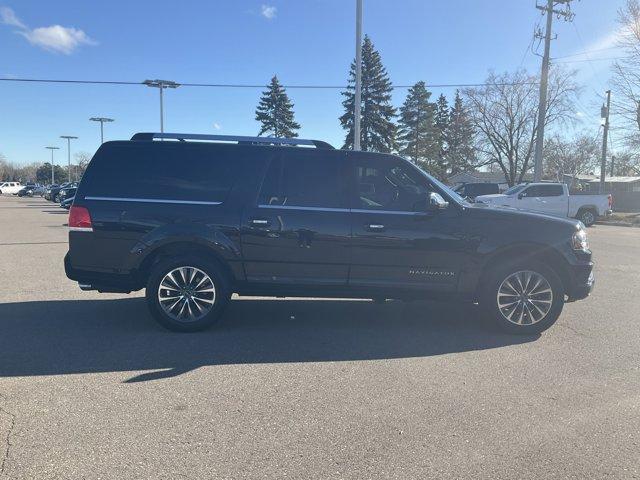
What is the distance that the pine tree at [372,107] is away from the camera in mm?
45219

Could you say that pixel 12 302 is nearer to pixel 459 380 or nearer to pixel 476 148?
pixel 459 380

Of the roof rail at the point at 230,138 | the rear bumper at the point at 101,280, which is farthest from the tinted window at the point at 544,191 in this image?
the rear bumper at the point at 101,280

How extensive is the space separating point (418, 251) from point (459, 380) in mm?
1562

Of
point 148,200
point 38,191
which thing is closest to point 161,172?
point 148,200

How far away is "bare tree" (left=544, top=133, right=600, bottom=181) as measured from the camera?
70756 mm

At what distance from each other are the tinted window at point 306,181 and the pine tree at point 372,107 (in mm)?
39849

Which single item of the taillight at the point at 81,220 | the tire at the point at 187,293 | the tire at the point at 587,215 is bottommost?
the tire at the point at 187,293

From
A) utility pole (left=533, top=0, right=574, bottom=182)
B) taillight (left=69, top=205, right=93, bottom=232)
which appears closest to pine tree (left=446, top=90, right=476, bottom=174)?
utility pole (left=533, top=0, right=574, bottom=182)

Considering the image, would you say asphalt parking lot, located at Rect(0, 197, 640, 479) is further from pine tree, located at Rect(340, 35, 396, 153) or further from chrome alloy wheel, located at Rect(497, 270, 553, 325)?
pine tree, located at Rect(340, 35, 396, 153)

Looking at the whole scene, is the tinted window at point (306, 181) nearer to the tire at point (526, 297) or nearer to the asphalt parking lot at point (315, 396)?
the asphalt parking lot at point (315, 396)

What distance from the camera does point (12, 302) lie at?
6.78 m

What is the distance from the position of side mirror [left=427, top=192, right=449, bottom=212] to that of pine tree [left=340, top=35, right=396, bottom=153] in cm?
4006

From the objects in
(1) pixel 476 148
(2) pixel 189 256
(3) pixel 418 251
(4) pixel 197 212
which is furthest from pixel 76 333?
(1) pixel 476 148

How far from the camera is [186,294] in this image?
545 centimetres
